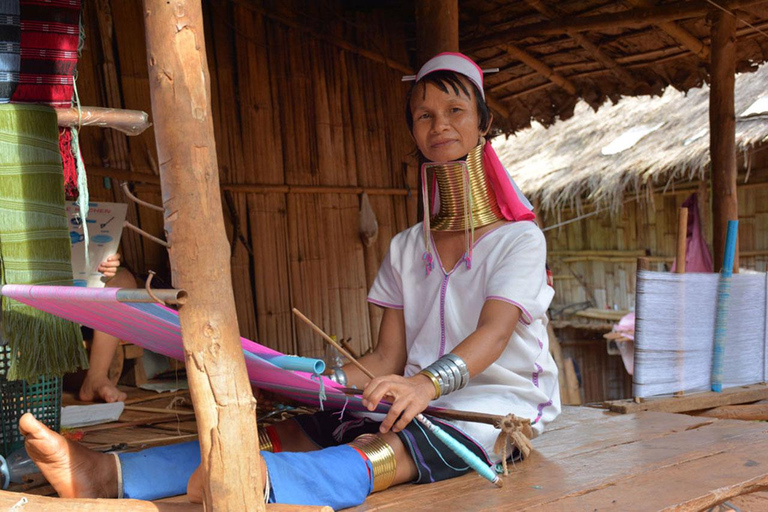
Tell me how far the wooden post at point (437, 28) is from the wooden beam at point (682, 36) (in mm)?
1770

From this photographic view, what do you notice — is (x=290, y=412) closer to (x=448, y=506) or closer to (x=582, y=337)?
(x=448, y=506)

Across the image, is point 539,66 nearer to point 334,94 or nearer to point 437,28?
point 334,94

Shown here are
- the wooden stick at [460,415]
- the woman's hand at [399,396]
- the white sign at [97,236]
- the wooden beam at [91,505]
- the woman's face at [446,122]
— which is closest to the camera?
the wooden beam at [91,505]

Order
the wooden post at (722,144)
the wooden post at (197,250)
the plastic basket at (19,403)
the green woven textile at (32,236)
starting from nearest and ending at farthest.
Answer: the wooden post at (197,250), the green woven textile at (32,236), the plastic basket at (19,403), the wooden post at (722,144)

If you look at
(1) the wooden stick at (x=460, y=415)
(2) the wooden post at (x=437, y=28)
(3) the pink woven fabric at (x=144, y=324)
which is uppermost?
(2) the wooden post at (x=437, y=28)

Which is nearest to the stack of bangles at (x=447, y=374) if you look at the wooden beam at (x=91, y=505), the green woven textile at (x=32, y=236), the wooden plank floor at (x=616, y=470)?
the wooden plank floor at (x=616, y=470)

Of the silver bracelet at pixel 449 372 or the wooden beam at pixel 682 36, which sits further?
the wooden beam at pixel 682 36

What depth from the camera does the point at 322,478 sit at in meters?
1.76

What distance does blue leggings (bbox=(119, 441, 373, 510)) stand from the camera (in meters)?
1.70

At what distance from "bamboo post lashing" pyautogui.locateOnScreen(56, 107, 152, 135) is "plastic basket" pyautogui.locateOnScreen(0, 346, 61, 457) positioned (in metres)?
0.93

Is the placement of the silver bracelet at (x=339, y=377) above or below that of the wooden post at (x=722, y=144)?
below

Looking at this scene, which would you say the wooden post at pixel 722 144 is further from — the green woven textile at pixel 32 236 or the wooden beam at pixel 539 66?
the green woven textile at pixel 32 236

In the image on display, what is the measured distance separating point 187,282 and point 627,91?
5287 mm

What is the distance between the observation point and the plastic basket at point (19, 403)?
263 cm
